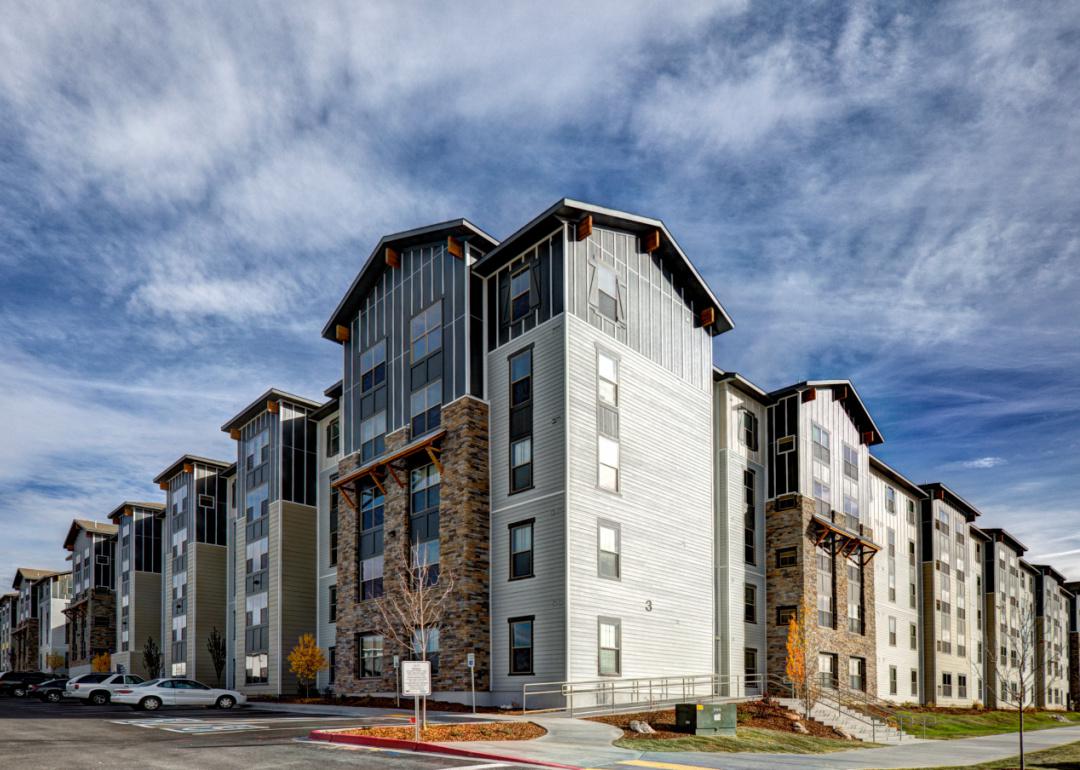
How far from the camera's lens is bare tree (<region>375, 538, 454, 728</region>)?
31859 millimetres

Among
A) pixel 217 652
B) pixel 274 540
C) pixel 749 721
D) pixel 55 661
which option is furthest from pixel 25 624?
pixel 749 721

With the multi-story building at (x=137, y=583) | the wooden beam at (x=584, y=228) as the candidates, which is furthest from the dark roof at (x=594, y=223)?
the multi-story building at (x=137, y=583)

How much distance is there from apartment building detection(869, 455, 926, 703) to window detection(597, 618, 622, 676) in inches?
993

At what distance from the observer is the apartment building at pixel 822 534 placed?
41.7 metres

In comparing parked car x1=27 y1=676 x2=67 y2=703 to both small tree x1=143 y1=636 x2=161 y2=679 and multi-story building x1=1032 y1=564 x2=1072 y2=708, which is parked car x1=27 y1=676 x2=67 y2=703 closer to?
small tree x1=143 y1=636 x2=161 y2=679

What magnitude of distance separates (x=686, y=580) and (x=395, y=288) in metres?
17.7

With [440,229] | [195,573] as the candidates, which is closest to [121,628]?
[195,573]

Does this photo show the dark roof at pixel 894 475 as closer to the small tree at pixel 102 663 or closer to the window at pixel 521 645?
the window at pixel 521 645

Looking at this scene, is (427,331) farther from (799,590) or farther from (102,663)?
(102,663)

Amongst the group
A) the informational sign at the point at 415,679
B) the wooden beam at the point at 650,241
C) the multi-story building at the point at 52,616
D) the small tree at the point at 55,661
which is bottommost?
the small tree at the point at 55,661

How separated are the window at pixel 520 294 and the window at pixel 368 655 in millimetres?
15106

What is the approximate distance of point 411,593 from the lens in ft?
102

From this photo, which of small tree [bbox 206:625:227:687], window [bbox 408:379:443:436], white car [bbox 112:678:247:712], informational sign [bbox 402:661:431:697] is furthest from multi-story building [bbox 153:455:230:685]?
informational sign [bbox 402:661:431:697]

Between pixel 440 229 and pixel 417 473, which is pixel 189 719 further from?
pixel 440 229
